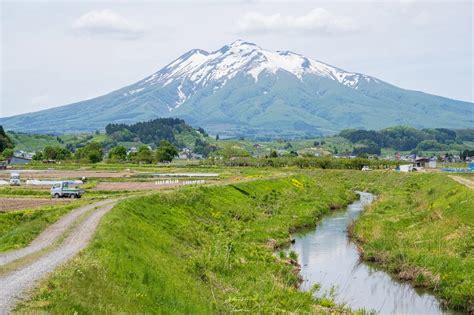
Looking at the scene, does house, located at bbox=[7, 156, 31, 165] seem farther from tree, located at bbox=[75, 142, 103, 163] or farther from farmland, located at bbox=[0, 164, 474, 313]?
farmland, located at bbox=[0, 164, 474, 313]

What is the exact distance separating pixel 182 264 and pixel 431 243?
14355 mm

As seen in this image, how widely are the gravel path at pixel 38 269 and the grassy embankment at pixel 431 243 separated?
1490 centimetres

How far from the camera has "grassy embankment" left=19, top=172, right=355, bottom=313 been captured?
1641cm

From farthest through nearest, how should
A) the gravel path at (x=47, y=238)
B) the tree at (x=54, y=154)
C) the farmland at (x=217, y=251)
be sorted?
the tree at (x=54, y=154) < the gravel path at (x=47, y=238) < the farmland at (x=217, y=251)

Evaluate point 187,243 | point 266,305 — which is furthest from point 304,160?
point 266,305

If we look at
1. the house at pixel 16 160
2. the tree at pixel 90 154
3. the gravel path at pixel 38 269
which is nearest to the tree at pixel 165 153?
the tree at pixel 90 154

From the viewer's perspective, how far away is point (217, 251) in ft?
94.1

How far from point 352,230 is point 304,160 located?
80931mm

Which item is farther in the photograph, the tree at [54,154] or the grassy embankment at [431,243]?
the tree at [54,154]

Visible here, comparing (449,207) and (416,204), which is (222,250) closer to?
(449,207)

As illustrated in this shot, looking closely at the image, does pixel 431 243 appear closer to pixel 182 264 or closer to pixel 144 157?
pixel 182 264

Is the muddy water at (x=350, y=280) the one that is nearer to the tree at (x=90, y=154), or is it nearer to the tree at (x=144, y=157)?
the tree at (x=144, y=157)

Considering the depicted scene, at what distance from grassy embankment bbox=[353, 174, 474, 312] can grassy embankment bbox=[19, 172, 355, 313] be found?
531 centimetres

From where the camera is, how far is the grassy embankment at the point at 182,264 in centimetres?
1641
